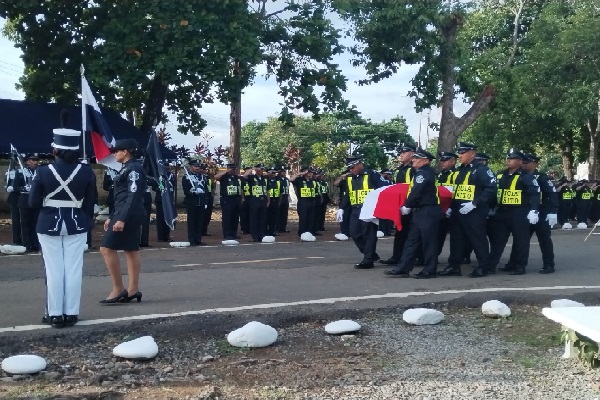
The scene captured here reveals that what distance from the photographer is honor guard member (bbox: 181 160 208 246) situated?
1684cm

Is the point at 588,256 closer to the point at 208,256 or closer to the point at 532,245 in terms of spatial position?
the point at 532,245

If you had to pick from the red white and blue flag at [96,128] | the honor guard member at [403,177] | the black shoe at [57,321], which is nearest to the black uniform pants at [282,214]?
the red white and blue flag at [96,128]

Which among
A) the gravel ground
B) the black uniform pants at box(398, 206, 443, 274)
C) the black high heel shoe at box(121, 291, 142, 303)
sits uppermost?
the black uniform pants at box(398, 206, 443, 274)

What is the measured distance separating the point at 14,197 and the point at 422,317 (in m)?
9.68

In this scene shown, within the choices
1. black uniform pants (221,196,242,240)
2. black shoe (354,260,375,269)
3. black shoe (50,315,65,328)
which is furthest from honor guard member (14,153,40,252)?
black shoe (50,315,65,328)

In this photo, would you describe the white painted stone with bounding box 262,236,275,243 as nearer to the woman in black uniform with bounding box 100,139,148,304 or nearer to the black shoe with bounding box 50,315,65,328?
the woman in black uniform with bounding box 100,139,148,304

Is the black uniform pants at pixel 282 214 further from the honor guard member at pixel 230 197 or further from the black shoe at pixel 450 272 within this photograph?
the black shoe at pixel 450 272

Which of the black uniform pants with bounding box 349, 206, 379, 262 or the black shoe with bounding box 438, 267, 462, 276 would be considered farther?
A: the black uniform pants with bounding box 349, 206, 379, 262

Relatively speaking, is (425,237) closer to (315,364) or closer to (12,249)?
(315,364)

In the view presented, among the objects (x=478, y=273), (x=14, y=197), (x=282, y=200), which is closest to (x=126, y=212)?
(x=478, y=273)

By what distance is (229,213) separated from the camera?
18.1 metres

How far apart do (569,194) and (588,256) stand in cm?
1234

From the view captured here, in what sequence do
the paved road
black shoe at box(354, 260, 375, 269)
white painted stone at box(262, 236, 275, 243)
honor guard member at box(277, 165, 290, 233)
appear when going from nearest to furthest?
the paved road → black shoe at box(354, 260, 375, 269) → white painted stone at box(262, 236, 275, 243) → honor guard member at box(277, 165, 290, 233)

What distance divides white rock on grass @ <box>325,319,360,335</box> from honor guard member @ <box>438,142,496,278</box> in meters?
4.35
